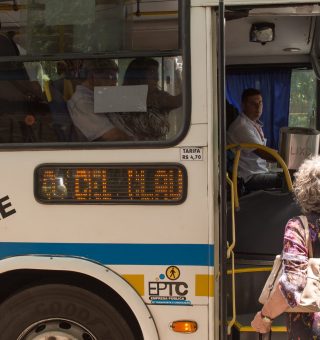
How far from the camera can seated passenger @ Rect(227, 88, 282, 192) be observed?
4.21 metres

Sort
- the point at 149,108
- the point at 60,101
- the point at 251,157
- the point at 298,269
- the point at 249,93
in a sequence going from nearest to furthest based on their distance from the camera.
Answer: the point at 298,269, the point at 149,108, the point at 60,101, the point at 251,157, the point at 249,93

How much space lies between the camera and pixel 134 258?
2.80 metres

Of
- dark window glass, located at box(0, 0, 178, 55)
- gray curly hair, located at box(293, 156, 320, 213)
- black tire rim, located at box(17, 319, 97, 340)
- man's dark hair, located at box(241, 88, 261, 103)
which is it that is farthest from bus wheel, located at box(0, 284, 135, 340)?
man's dark hair, located at box(241, 88, 261, 103)

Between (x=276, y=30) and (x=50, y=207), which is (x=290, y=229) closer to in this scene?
(x=50, y=207)

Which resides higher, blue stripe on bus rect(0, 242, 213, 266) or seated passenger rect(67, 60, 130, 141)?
seated passenger rect(67, 60, 130, 141)

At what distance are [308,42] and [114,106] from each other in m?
2.33

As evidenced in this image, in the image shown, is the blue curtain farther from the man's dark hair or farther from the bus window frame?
the bus window frame

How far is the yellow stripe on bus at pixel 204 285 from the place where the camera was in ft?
9.04

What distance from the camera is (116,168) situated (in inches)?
110

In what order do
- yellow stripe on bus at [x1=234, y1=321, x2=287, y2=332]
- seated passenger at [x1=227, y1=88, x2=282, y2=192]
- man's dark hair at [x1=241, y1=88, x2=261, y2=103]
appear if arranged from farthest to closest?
man's dark hair at [x1=241, y1=88, x2=261, y2=103] < seated passenger at [x1=227, y1=88, x2=282, y2=192] < yellow stripe on bus at [x1=234, y1=321, x2=287, y2=332]

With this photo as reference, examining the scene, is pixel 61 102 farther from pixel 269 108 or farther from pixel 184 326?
pixel 269 108

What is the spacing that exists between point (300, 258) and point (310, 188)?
0.32m

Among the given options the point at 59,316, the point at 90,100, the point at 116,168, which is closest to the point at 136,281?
the point at 59,316

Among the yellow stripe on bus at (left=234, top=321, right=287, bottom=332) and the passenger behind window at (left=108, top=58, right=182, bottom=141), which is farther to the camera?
the yellow stripe on bus at (left=234, top=321, right=287, bottom=332)
